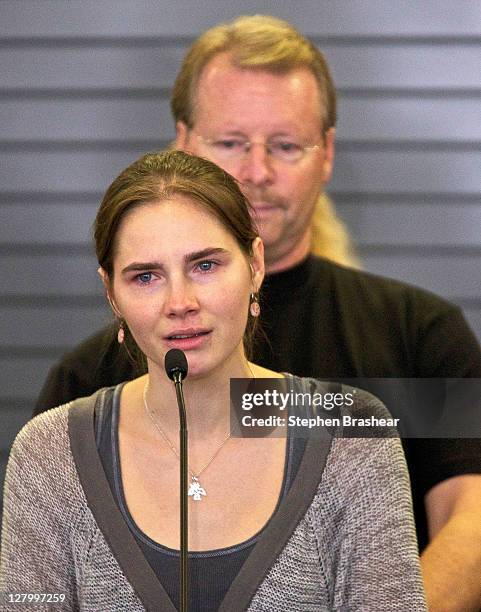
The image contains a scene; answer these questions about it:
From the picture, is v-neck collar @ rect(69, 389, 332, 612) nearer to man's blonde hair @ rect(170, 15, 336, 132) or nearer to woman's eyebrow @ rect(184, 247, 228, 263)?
woman's eyebrow @ rect(184, 247, 228, 263)

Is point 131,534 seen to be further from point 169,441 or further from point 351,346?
point 351,346

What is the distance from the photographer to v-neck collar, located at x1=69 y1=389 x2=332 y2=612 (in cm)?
176

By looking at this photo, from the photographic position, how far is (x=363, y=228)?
2.64 m

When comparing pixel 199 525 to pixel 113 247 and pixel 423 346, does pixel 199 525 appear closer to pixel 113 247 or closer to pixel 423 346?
pixel 113 247

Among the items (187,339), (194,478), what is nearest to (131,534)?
(194,478)

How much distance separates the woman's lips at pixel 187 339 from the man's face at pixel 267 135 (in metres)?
0.59

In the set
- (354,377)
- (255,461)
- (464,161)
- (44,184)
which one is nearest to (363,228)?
(464,161)

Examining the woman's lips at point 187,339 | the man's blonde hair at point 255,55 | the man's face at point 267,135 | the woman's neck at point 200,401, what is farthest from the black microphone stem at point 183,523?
A: the man's blonde hair at point 255,55

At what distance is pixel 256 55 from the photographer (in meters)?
2.39

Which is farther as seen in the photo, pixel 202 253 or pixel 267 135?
pixel 267 135

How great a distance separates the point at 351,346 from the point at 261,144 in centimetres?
42

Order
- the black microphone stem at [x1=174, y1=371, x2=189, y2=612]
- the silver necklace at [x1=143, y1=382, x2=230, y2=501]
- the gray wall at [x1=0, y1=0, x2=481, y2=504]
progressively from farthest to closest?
the gray wall at [x1=0, y1=0, x2=481, y2=504]
the silver necklace at [x1=143, y1=382, x2=230, y2=501]
the black microphone stem at [x1=174, y1=371, x2=189, y2=612]

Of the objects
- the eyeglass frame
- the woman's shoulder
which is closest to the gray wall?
the eyeglass frame

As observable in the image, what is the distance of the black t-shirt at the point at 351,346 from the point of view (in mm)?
2314
